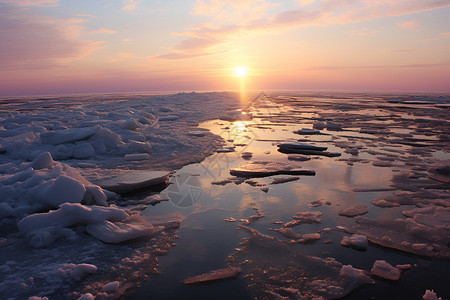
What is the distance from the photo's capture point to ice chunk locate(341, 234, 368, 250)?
284cm

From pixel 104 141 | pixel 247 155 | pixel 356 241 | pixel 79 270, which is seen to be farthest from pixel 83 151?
pixel 356 241

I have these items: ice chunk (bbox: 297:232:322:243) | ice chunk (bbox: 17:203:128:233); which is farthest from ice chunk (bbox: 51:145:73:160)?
ice chunk (bbox: 297:232:322:243)

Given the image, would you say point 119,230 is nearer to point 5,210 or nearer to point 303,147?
point 5,210

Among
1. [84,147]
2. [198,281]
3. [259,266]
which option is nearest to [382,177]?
[259,266]

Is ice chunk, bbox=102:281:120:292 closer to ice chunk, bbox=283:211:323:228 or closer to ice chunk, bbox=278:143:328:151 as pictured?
ice chunk, bbox=283:211:323:228

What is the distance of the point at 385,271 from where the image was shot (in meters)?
2.39

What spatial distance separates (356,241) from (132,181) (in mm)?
3185

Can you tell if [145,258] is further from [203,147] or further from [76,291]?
[203,147]

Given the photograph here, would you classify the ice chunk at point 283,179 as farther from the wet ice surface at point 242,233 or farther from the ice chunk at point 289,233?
the ice chunk at point 289,233

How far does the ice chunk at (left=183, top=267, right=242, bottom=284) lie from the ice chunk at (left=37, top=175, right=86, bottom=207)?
1908mm

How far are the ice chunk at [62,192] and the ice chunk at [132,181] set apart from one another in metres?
0.79

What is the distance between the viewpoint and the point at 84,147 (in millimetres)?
6691

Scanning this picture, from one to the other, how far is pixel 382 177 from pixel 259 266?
3.59 metres

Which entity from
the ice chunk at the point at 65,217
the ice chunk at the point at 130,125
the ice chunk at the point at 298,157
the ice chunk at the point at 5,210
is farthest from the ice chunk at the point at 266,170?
the ice chunk at the point at 130,125
